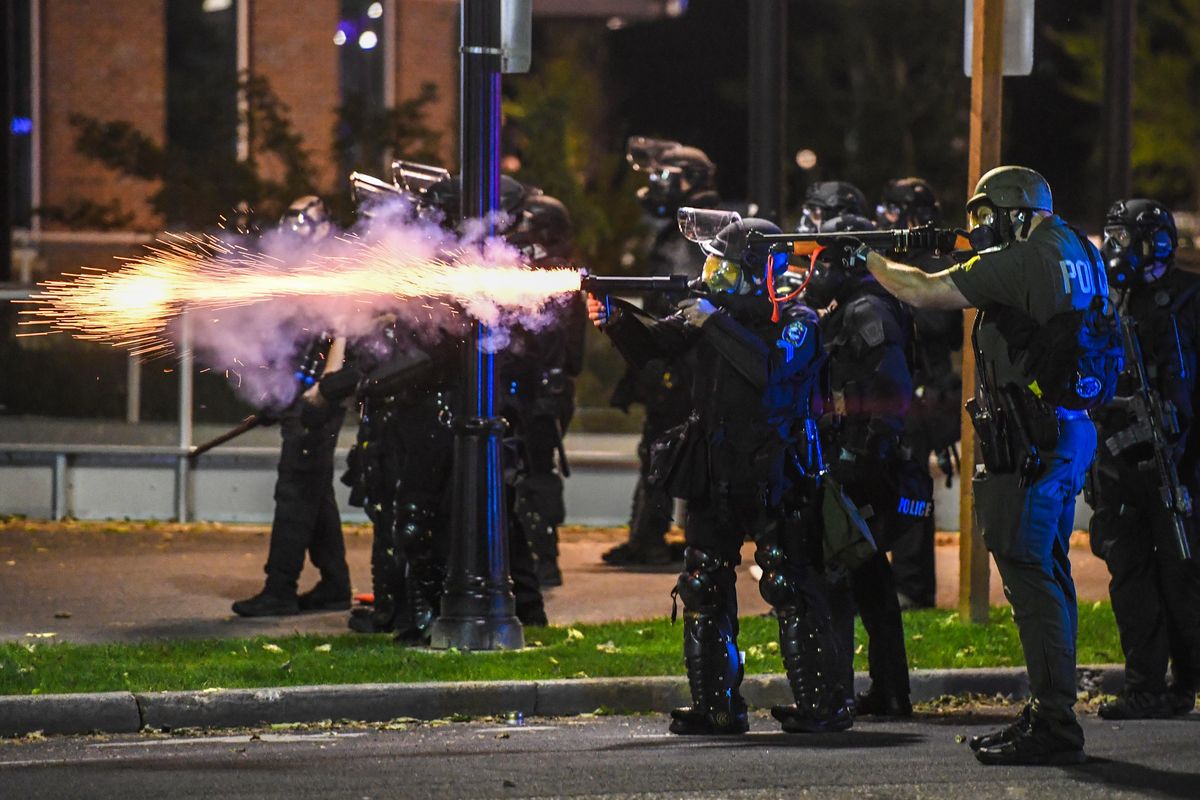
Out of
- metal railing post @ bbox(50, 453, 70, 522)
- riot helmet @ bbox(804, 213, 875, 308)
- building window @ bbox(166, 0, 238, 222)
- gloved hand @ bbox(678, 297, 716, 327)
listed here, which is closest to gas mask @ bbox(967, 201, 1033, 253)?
gloved hand @ bbox(678, 297, 716, 327)

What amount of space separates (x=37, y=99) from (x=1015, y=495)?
22838 millimetres

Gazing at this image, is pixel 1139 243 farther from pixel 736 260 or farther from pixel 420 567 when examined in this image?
pixel 420 567

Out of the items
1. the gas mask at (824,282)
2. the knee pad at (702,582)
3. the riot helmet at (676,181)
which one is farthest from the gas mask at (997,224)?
the riot helmet at (676,181)

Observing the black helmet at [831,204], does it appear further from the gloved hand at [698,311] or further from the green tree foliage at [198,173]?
the green tree foliage at [198,173]

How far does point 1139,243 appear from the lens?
8.48 metres

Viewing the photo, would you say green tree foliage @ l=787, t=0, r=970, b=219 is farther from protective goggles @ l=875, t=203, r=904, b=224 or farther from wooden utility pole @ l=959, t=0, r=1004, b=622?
wooden utility pole @ l=959, t=0, r=1004, b=622

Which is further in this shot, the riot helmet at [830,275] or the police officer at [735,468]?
the riot helmet at [830,275]

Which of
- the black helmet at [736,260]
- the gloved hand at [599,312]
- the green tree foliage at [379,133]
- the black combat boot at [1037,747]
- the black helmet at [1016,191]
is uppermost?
the green tree foliage at [379,133]

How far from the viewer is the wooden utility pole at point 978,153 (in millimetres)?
9816

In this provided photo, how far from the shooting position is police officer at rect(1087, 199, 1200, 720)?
8.46m

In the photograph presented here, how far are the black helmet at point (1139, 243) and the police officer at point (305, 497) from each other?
378cm

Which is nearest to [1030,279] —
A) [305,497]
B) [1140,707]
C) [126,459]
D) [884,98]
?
[1140,707]

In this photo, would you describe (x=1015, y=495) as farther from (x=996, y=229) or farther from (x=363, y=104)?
(x=363, y=104)

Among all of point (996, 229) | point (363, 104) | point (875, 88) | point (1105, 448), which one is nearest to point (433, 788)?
point (996, 229)
